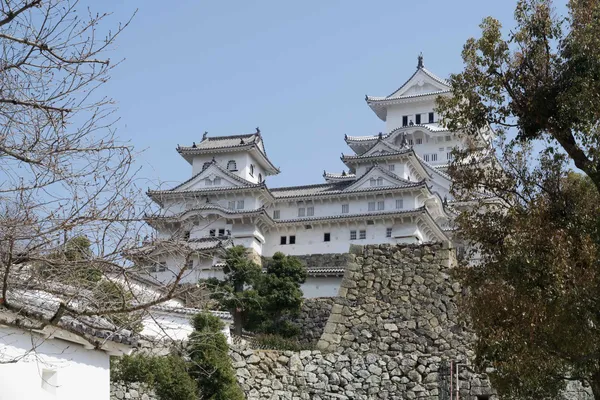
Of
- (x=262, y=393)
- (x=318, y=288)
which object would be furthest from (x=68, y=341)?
(x=318, y=288)

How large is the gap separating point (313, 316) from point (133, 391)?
1522 cm

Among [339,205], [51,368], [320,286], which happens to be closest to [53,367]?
[51,368]

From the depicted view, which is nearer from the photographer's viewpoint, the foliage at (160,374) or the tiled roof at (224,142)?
the foliage at (160,374)

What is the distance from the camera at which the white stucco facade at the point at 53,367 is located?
Result: 9.41m

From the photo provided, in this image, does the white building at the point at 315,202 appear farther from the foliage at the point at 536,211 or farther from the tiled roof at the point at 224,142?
the foliage at the point at 536,211

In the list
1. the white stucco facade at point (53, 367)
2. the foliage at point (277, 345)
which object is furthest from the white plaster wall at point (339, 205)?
the white stucco facade at point (53, 367)

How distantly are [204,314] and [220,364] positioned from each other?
1.03 meters

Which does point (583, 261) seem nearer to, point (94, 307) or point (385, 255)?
Result: point (94, 307)

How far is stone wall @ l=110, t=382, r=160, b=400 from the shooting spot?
669 inches

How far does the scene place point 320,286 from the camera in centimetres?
3888

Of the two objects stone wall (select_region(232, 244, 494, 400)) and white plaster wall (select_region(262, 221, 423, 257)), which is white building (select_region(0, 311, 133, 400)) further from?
white plaster wall (select_region(262, 221, 423, 257))

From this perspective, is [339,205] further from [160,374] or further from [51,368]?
[51,368]

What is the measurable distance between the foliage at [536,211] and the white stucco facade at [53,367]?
4.80 metres

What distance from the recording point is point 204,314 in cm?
1708
